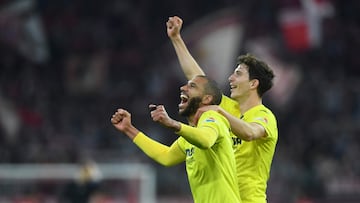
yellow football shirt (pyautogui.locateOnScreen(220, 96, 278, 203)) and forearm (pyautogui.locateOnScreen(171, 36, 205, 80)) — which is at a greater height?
forearm (pyautogui.locateOnScreen(171, 36, 205, 80))

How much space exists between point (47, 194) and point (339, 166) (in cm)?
504

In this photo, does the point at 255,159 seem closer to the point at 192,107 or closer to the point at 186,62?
the point at 192,107

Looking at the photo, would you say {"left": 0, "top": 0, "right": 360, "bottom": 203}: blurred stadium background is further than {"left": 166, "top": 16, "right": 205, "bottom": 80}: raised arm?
Yes

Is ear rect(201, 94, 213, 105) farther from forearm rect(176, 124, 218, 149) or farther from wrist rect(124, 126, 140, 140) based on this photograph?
wrist rect(124, 126, 140, 140)

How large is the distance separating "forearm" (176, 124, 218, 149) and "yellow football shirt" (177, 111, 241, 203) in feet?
0.92

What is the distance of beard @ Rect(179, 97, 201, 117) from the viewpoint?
6.94 m

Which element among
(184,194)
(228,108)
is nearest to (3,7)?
(184,194)

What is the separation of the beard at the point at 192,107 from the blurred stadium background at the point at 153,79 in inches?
387

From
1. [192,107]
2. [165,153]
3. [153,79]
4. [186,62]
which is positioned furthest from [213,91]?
[153,79]

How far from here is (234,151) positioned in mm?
7516

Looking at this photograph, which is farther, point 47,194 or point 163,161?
point 47,194

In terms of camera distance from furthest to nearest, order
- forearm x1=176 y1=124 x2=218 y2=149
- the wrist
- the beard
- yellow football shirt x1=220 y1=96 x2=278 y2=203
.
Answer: yellow football shirt x1=220 y1=96 x2=278 y2=203
the wrist
the beard
forearm x1=176 y1=124 x2=218 y2=149

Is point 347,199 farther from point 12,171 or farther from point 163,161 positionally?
point 163,161

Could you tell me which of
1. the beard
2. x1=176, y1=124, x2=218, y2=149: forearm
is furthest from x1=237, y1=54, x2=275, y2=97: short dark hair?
x1=176, y1=124, x2=218, y2=149: forearm
